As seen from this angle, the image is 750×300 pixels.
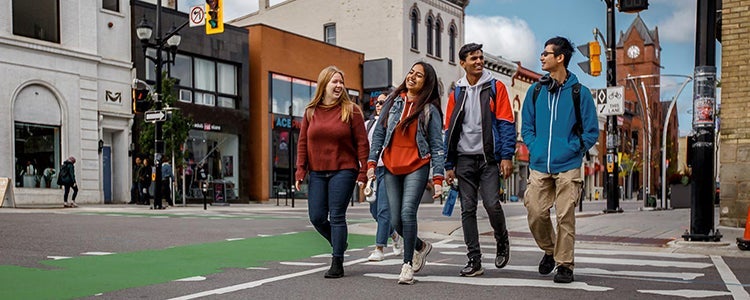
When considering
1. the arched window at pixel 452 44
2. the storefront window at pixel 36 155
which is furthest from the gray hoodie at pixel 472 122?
the arched window at pixel 452 44

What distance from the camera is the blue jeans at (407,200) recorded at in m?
6.49

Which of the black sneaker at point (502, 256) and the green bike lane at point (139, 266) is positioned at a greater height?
the black sneaker at point (502, 256)

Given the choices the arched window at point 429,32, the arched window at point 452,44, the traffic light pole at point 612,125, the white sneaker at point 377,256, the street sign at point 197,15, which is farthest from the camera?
the arched window at point 452,44

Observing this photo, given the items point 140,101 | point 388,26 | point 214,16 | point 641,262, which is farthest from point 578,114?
point 388,26

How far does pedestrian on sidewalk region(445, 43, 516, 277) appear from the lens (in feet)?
22.2

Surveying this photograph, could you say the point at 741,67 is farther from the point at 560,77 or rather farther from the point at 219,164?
the point at 219,164

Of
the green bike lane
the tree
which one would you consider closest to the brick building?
the green bike lane

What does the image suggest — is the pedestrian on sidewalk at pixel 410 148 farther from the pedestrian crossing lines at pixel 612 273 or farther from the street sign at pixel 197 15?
the street sign at pixel 197 15

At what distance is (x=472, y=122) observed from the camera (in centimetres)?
687

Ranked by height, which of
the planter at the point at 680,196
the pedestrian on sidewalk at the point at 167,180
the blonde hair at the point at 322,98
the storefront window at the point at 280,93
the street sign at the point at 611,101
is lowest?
the planter at the point at 680,196

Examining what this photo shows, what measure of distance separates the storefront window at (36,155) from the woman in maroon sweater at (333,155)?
20.1 metres

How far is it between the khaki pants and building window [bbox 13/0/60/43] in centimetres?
2206

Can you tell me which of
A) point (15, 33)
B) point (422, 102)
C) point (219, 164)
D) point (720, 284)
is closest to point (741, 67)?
point (720, 284)

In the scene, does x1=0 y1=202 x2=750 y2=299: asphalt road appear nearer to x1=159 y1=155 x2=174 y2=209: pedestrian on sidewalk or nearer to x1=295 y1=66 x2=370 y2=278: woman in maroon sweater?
x1=295 y1=66 x2=370 y2=278: woman in maroon sweater
